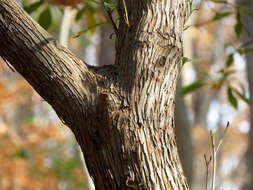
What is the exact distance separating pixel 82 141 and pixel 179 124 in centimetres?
183

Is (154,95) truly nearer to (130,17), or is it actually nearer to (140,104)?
(140,104)

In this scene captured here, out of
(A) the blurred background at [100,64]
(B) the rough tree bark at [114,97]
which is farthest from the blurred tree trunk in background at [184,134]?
(B) the rough tree bark at [114,97]

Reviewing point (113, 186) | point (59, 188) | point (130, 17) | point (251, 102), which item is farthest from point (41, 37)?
point (59, 188)

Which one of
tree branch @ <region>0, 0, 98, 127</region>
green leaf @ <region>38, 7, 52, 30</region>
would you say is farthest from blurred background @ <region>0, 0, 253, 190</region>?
tree branch @ <region>0, 0, 98, 127</region>

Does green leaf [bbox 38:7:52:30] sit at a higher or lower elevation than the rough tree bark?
higher

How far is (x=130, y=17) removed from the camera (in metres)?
1.01

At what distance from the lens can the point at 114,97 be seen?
90 cm

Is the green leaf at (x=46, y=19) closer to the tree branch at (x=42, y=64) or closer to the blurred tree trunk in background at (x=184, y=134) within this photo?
the tree branch at (x=42, y=64)

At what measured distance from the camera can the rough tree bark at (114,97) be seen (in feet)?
2.85

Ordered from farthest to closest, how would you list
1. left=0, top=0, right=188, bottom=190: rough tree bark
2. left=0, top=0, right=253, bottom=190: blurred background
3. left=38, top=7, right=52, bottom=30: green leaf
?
left=0, top=0, right=253, bottom=190: blurred background
left=38, top=7, right=52, bottom=30: green leaf
left=0, top=0, right=188, bottom=190: rough tree bark

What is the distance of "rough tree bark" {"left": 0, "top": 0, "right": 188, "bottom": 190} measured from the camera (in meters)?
0.87

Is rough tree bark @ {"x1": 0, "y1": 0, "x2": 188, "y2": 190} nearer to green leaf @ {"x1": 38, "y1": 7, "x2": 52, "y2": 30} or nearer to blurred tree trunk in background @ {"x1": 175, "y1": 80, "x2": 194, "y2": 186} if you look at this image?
green leaf @ {"x1": 38, "y1": 7, "x2": 52, "y2": 30}

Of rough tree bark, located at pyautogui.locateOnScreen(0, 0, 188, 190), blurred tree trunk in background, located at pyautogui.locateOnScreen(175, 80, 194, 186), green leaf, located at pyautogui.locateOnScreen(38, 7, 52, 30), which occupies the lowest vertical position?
rough tree bark, located at pyautogui.locateOnScreen(0, 0, 188, 190)

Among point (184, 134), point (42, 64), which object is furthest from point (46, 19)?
point (184, 134)
